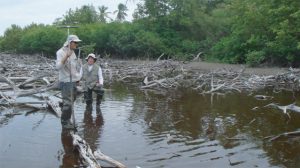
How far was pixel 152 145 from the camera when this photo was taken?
832 cm

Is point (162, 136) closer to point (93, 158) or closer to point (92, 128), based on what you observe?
point (92, 128)

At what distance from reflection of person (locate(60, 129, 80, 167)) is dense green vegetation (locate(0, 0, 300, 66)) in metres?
17.1

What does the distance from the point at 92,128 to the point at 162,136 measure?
67.3 inches

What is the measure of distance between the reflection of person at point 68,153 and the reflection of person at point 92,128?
0.36 meters

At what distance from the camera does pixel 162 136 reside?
9.14 m

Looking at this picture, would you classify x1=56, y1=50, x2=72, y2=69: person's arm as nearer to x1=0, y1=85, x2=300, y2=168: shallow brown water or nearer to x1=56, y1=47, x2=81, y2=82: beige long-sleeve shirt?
x1=56, y1=47, x2=81, y2=82: beige long-sleeve shirt

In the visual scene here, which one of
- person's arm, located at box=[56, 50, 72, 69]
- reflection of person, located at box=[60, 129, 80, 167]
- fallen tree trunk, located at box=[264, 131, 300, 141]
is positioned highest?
person's arm, located at box=[56, 50, 72, 69]

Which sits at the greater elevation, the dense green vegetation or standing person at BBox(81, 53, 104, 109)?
the dense green vegetation

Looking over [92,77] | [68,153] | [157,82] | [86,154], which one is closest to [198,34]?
[157,82]

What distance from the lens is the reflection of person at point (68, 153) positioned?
7.03 meters

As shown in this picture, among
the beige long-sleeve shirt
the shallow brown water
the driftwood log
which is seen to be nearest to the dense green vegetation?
the driftwood log

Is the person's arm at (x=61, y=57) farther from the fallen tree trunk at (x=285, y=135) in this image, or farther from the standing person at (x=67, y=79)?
the fallen tree trunk at (x=285, y=135)

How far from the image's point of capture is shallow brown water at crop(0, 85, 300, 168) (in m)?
7.30

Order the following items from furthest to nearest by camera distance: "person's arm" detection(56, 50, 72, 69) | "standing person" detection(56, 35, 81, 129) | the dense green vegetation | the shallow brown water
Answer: the dense green vegetation
"standing person" detection(56, 35, 81, 129)
"person's arm" detection(56, 50, 72, 69)
the shallow brown water
